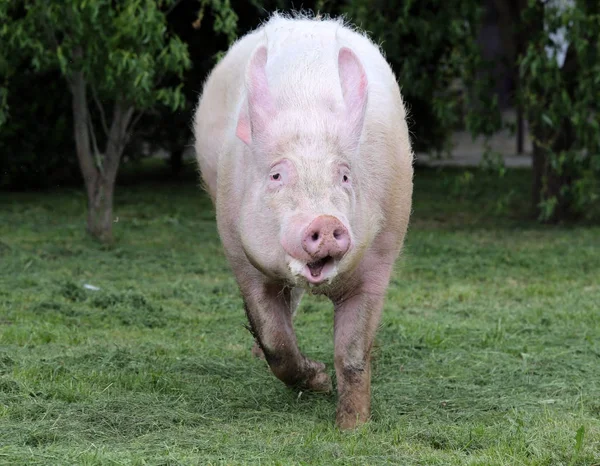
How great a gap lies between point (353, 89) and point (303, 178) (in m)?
0.63

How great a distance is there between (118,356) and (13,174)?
964cm

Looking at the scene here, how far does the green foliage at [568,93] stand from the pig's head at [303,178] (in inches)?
252

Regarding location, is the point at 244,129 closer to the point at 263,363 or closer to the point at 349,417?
the point at 349,417

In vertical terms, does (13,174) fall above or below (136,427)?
below

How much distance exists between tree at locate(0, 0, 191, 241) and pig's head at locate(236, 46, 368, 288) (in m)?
4.45

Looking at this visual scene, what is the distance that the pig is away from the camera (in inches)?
161

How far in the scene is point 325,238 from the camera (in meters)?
3.82

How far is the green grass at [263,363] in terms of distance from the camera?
4117mm

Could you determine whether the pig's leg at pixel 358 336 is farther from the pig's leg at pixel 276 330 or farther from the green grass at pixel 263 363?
the pig's leg at pixel 276 330

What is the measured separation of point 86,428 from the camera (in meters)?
4.29

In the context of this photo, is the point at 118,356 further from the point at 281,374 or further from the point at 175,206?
the point at 175,206

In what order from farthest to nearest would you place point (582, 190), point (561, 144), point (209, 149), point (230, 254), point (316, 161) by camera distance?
point (561, 144)
point (582, 190)
point (209, 149)
point (230, 254)
point (316, 161)

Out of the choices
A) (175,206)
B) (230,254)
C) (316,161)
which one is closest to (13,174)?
(175,206)

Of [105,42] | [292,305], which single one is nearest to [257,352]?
[292,305]
